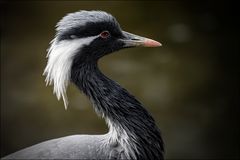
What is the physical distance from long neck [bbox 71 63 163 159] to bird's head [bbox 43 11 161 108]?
0.09m

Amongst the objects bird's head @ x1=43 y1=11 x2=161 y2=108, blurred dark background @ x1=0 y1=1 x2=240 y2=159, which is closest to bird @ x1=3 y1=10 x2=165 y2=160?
bird's head @ x1=43 y1=11 x2=161 y2=108

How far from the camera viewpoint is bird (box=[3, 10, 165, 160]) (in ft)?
15.8

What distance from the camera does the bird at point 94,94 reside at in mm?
4801

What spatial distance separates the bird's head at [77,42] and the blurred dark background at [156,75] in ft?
11.4

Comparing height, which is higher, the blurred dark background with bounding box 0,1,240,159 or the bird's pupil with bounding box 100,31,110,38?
the bird's pupil with bounding box 100,31,110,38

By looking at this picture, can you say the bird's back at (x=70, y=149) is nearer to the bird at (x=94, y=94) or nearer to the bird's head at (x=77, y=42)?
the bird at (x=94, y=94)

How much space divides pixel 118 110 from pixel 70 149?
528mm

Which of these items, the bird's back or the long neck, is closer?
the bird's back

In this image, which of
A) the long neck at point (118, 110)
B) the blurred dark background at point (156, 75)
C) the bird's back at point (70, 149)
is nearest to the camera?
the bird's back at point (70, 149)

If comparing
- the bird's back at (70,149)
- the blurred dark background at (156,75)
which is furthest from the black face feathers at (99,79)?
the blurred dark background at (156,75)

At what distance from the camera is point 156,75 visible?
29.1ft

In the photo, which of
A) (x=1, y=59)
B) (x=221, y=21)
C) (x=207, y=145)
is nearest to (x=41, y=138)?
(x=1, y=59)

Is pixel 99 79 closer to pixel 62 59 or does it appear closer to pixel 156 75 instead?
pixel 62 59

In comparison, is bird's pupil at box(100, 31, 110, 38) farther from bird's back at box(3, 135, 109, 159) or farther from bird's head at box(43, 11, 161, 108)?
bird's back at box(3, 135, 109, 159)
